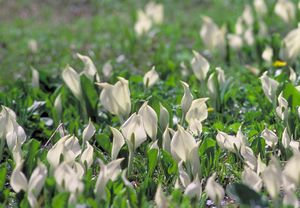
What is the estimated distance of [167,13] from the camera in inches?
334

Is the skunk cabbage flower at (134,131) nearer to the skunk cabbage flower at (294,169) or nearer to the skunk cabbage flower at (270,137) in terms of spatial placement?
the skunk cabbage flower at (270,137)

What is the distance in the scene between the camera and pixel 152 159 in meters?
3.31

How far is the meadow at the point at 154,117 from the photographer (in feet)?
9.30

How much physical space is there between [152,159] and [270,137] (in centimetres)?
59

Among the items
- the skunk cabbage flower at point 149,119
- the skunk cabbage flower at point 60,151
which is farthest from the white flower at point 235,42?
the skunk cabbage flower at point 60,151

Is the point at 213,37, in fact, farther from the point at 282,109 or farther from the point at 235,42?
the point at 282,109

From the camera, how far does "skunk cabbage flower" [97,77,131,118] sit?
352 centimetres

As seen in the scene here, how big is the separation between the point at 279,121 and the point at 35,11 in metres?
6.20

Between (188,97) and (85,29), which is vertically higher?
(188,97)

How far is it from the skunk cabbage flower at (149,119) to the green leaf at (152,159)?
0.14 meters

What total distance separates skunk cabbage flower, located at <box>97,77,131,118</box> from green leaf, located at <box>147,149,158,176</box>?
0.38 meters

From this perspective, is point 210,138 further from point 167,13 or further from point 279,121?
point 167,13

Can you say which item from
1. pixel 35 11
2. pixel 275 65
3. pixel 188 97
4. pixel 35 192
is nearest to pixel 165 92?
pixel 275 65

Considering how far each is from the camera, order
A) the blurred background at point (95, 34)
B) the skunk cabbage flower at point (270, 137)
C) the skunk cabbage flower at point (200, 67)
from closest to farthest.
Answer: the skunk cabbage flower at point (270, 137) < the skunk cabbage flower at point (200, 67) < the blurred background at point (95, 34)
